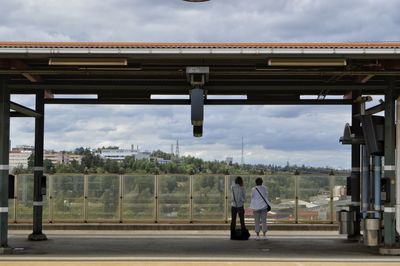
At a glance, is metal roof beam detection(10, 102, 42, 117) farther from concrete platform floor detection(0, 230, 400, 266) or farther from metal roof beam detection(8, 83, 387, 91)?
concrete platform floor detection(0, 230, 400, 266)

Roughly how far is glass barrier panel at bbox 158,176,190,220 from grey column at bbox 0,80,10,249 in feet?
28.8

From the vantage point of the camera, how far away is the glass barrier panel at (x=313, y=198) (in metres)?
24.4

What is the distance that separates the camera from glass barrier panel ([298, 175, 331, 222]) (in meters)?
24.4

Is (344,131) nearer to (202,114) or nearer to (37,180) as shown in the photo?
(202,114)

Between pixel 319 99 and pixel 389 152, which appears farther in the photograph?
pixel 319 99

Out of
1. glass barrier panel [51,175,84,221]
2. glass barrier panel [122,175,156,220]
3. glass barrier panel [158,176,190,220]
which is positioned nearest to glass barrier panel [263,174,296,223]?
glass barrier panel [158,176,190,220]

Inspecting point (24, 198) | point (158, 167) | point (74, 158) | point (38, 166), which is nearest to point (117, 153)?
point (74, 158)

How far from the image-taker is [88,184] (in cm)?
2469

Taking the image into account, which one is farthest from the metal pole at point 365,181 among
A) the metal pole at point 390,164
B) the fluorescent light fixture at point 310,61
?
the fluorescent light fixture at point 310,61

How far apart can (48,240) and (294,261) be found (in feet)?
25.1

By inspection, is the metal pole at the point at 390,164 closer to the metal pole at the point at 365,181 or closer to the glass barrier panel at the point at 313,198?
the metal pole at the point at 365,181

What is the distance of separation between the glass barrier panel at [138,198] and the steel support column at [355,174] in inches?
276

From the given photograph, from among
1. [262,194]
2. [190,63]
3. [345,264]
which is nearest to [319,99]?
[262,194]

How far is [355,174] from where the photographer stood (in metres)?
20.5
